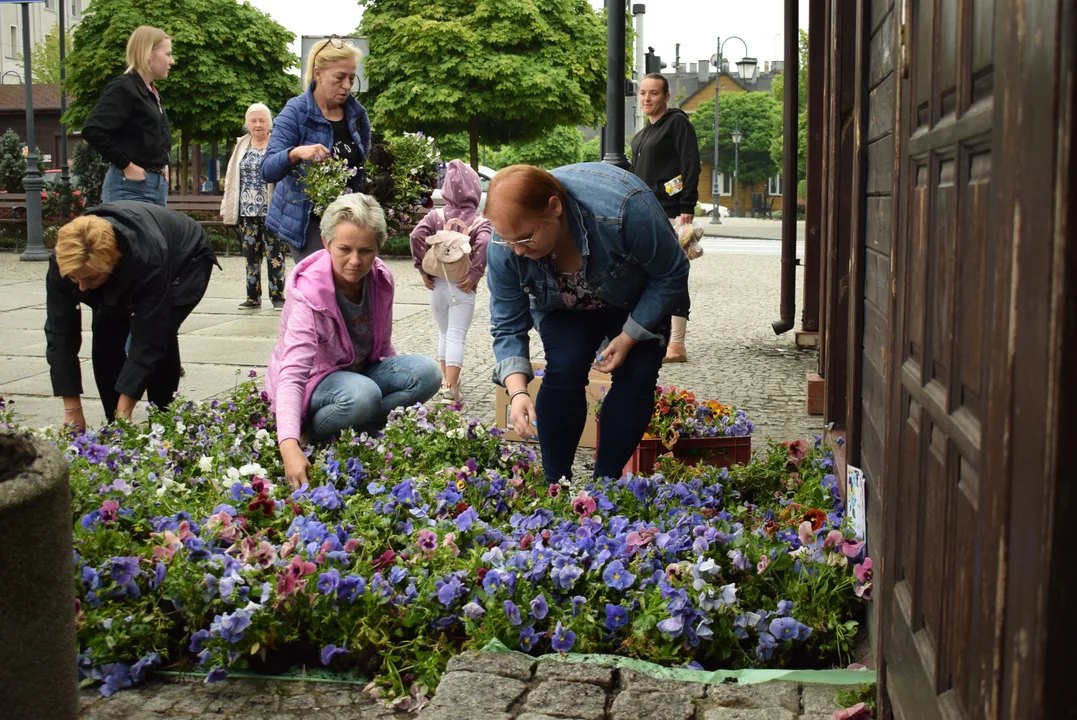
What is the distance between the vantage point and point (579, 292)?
4.52m

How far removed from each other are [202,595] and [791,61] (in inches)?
277

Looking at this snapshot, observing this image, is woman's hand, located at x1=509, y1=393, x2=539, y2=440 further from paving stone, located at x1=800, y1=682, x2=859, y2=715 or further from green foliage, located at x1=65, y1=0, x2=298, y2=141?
green foliage, located at x1=65, y1=0, x2=298, y2=141

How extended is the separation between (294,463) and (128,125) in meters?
4.23

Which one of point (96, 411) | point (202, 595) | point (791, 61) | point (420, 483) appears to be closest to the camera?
point (202, 595)

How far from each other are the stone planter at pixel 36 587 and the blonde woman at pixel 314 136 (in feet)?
14.0

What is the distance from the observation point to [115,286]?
552 centimetres

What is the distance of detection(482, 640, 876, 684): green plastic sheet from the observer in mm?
3072

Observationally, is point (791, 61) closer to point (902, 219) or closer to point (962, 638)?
point (902, 219)

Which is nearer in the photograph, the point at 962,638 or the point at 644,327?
the point at 962,638

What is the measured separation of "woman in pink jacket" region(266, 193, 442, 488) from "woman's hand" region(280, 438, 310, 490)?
239 millimetres

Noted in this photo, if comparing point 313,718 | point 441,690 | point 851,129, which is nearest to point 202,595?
point 313,718

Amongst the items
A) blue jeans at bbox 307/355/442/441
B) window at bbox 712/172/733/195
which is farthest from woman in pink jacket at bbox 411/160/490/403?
window at bbox 712/172/733/195

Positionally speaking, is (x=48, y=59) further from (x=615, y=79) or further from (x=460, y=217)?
(x=460, y=217)

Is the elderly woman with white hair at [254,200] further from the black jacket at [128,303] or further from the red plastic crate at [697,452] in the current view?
the red plastic crate at [697,452]
